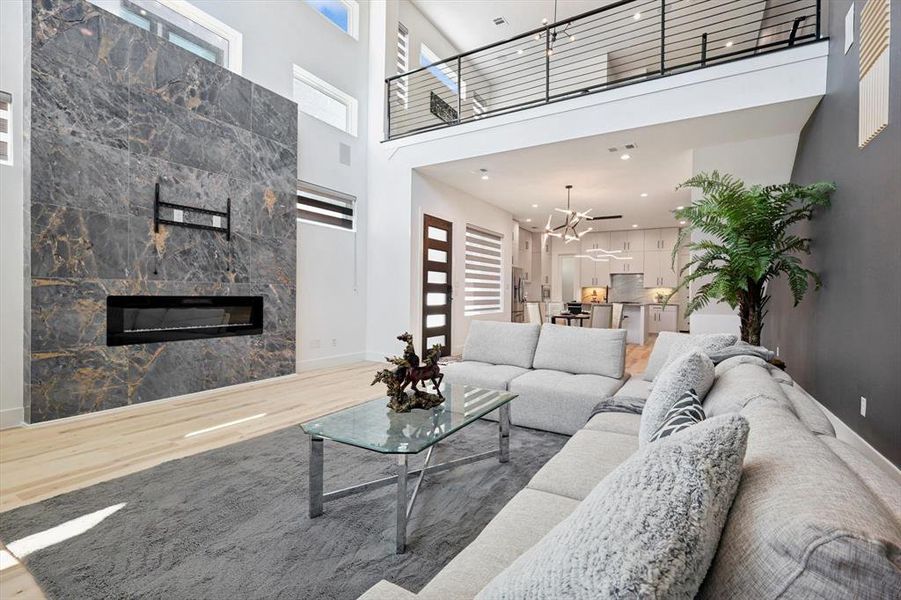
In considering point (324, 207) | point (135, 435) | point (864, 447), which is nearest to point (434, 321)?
point (324, 207)

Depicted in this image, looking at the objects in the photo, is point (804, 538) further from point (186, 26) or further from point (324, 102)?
point (324, 102)

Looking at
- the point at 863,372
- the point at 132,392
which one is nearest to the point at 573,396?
the point at 863,372

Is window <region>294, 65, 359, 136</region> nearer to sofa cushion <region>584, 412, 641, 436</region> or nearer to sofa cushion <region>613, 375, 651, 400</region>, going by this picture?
sofa cushion <region>613, 375, 651, 400</region>

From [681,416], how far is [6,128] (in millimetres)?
5043

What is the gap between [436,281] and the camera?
22.7ft

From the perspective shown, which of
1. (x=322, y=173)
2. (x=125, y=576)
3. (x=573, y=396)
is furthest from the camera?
(x=322, y=173)

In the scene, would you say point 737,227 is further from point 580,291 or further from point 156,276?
point 580,291

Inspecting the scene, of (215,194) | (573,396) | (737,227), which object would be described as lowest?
(573,396)

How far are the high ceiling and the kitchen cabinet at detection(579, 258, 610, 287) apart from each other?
588 centimetres

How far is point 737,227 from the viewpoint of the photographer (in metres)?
3.39

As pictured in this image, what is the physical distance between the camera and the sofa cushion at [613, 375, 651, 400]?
288 cm

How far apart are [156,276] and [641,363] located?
20.7 feet

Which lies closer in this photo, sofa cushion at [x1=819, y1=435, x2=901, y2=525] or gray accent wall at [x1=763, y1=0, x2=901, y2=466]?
sofa cushion at [x1=819, y1=435, x2=901, y2=525]

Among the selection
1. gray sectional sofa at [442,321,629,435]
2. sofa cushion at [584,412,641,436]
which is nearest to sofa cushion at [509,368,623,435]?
gray sectional sofa at [442,321,629,435]
